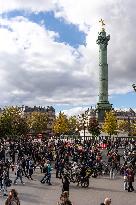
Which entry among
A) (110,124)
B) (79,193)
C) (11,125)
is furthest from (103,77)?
(79,193)

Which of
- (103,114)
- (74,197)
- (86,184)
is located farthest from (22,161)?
(103,114)

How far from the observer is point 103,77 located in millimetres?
103312

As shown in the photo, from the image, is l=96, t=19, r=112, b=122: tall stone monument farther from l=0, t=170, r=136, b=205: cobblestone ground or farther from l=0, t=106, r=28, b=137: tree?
l=0, t=170, r=136, b=205: cobblestone ground

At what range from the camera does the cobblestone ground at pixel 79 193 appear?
23.0m

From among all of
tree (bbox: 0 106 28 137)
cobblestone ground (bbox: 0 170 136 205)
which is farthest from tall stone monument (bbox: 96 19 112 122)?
cobblestone ground (bbox: 0 170 136 205)

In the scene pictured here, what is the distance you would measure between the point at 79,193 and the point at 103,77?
78735 mm

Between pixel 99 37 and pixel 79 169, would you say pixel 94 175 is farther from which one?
pixel 99 37

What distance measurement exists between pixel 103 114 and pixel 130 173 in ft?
276

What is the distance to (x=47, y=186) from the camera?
2834cm

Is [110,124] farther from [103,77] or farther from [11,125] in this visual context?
[11,125]

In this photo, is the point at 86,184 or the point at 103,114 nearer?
the point at 86,184

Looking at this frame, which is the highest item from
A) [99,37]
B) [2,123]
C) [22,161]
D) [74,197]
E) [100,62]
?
[99,37]

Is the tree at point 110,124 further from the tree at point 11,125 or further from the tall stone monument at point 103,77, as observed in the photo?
the tree at point 11,125

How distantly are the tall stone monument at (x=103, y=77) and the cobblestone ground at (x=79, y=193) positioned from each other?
7312cm
